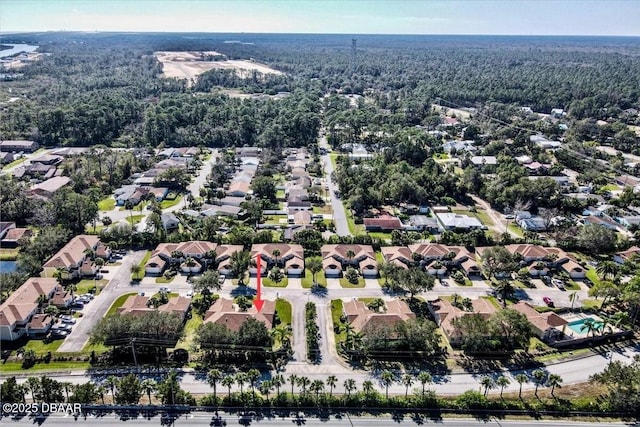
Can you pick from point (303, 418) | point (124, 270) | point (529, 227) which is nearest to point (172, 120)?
point (124, 270)

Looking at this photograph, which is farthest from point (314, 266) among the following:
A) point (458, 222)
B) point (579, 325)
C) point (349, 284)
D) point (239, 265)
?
point (579, 325)

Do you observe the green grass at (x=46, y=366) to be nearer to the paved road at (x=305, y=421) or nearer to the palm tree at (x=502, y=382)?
the paved road at (x=305, y=421)

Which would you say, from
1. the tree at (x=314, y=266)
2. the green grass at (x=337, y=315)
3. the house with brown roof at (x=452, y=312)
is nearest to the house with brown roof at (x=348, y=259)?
the tree at (x=314, y=266)

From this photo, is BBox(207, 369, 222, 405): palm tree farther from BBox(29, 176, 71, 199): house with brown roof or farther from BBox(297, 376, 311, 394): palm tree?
BBox(29, 176, 71, 199): house with brown roof

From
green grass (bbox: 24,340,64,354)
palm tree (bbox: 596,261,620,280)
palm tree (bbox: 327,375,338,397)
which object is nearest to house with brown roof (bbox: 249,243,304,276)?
palm tree (bbox: 327,375,338,397)

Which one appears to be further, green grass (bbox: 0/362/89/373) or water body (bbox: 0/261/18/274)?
water body (bbox: 0/261/18/274)

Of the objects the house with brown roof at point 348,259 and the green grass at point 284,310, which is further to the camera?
the house with brown roof at point 348,259

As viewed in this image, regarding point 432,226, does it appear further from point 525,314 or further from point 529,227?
point 525,314
